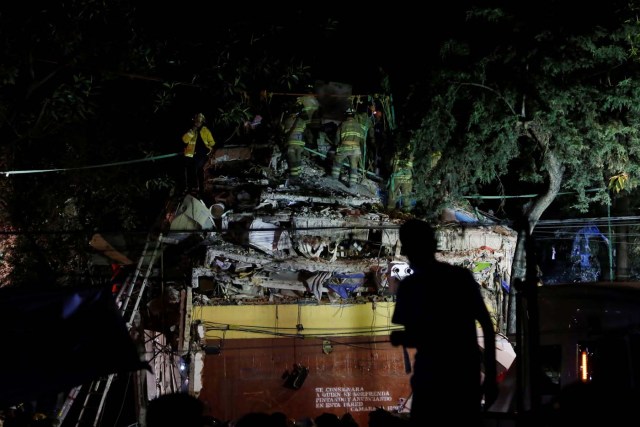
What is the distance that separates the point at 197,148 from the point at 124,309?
5230 millimetres

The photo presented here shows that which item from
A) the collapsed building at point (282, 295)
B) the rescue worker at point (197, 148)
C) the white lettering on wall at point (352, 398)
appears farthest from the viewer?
the rescue worker at point (197, 148)

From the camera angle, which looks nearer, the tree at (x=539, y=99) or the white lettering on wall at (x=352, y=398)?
the tree at (x=539, y=99)

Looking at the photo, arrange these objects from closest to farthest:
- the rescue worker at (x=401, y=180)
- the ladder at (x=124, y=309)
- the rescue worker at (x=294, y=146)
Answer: the ladder at (x=124, y=309) → the rescue worker at (x=294, y=146) → the rescue worker at (x=401, y=180)

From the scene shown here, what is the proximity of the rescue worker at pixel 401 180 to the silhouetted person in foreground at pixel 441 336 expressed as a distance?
12180mm

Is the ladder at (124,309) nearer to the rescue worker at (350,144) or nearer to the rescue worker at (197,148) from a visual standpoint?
the rescue worker at (197,148)

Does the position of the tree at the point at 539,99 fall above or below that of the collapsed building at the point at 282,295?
above

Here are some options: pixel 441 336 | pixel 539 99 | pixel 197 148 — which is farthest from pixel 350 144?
pixel 441 336

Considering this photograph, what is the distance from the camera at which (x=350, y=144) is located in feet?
51.8

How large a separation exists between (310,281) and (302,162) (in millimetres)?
3737

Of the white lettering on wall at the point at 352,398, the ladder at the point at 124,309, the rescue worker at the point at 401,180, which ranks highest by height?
the rescue worker at the point at 401,180

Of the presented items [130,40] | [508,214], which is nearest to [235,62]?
[130,40]

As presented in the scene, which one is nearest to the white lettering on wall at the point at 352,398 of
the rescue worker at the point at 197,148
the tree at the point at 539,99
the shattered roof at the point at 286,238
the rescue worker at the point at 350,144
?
the shattered roof at the point at 286,238

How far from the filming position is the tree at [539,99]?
43.4ft

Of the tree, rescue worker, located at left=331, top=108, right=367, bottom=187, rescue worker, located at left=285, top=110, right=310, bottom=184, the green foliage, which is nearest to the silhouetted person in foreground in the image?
the green foliage
